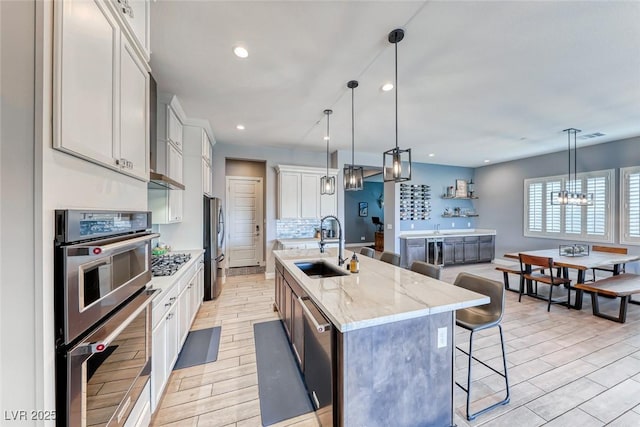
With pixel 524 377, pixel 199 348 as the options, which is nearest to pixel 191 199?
pixel 199 348

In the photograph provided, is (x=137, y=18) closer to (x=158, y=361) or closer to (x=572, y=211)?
(x=158, y=361)

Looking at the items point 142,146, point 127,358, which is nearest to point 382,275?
point 127,358

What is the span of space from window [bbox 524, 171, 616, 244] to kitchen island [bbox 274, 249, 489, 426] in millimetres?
6002

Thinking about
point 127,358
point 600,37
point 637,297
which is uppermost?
point 600,37

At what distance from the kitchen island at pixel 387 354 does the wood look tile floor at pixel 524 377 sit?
16.3 inches

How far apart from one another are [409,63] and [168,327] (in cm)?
320

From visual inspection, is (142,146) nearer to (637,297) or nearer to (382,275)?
(382,275)

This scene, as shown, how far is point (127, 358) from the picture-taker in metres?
1.26

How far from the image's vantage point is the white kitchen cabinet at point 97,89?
87 centimetres

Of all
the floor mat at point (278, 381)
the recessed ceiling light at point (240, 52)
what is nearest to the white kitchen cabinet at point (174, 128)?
the recessed ceiling light at point (240, 52)

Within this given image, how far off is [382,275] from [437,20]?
2.06m

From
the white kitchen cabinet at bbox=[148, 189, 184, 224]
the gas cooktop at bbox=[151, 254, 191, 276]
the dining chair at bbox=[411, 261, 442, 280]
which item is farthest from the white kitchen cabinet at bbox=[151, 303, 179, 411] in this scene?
the dining chair at bbox=[411, 261, 442, 280]

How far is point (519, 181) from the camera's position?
6.64m

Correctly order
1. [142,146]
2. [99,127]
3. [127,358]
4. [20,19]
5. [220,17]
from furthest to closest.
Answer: [220,17] < [142,146] < [127,358] < [99,127] < [20,19]
